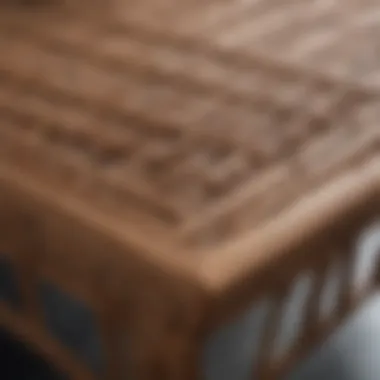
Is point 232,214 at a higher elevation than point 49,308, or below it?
higher

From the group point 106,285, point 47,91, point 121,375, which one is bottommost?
point 121,375

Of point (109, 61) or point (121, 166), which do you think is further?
point (109, 61)

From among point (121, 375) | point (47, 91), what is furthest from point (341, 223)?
point (47, 91)

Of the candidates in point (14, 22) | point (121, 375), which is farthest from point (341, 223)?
point (14, 22)

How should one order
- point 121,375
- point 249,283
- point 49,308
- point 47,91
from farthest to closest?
1. point 49,308
2. point 47,91
3. point 121,375
4. point 249,283

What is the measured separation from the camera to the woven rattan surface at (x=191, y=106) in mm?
825

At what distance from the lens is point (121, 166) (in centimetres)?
89

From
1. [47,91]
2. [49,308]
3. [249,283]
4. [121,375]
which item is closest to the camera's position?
[249,283]

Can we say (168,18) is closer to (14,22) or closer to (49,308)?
(14,22)

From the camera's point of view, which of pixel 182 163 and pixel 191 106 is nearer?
pixel 182 163

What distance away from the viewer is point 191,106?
1.02 meters

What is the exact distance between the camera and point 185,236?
754 millimetres

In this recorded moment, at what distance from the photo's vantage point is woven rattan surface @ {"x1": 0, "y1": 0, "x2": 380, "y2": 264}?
83cm

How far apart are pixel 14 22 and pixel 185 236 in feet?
2.38
